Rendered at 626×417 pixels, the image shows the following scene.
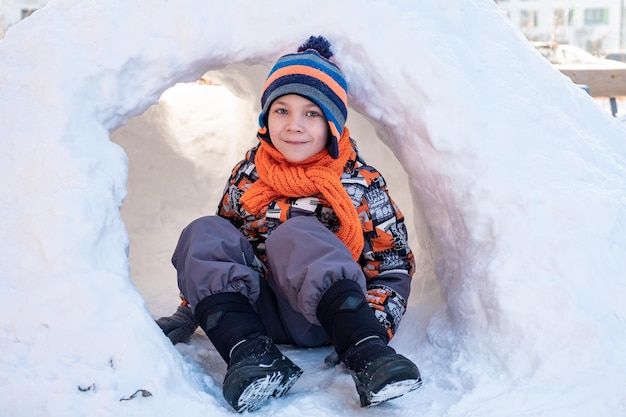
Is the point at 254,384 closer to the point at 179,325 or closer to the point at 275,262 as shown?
the point at 275,262

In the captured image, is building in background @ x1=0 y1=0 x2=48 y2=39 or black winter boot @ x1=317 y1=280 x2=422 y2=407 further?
building in background @ x1=0 y1=0 x2=48 y2=39

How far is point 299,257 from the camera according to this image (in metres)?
1.64

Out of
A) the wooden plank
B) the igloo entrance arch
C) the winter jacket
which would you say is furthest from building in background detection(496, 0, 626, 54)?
the winter jacket

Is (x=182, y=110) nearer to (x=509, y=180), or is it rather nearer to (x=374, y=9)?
(x=374, y=9)

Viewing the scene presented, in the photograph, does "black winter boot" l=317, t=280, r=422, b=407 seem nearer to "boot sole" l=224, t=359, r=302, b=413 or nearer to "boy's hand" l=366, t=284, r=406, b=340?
"boot sole" l=224, t=359, r=302, b=413

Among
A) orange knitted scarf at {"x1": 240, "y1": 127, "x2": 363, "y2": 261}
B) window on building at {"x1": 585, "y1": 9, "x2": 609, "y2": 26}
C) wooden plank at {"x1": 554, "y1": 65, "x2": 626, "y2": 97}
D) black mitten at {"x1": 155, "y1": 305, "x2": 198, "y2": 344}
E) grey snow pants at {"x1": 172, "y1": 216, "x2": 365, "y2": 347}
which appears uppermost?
orange knitted scarf at {"x1": 240, "y1": 127, "x2": 363, "y2": 261}

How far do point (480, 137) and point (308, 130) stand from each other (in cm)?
45

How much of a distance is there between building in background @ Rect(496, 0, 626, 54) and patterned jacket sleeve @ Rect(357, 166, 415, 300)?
2352cm

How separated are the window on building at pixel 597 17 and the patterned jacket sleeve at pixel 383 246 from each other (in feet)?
83.9

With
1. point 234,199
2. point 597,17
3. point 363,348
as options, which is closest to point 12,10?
point 234,199

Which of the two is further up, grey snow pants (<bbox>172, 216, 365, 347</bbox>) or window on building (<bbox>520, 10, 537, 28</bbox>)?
grey snow pants (<bbox>172, 216, 365, 347</bbox>)

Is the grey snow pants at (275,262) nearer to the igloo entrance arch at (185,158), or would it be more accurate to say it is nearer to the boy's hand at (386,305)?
the boy's hand at (386,305)

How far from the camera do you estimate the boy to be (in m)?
1.50

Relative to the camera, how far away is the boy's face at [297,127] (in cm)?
188
